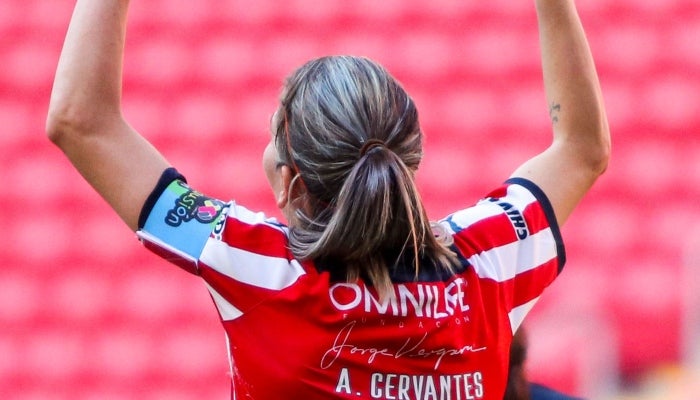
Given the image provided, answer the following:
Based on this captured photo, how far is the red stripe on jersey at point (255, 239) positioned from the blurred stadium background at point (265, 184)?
2.08m

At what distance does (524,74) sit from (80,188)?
1.61 metres

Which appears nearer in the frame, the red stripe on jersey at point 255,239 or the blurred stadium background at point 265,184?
the red stripe on jersey at point 255,239

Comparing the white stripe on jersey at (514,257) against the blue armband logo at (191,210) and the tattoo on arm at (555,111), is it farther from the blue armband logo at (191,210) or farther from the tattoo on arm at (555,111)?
the blue armband logo at (191,210)

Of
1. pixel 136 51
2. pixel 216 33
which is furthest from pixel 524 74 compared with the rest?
pixel 136 51

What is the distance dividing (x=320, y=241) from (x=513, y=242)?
0.20 metres

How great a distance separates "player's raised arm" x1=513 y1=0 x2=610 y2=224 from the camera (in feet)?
3.39

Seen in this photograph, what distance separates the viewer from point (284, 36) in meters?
3.79

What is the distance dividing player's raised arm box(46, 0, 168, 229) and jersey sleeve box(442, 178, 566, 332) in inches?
11.4

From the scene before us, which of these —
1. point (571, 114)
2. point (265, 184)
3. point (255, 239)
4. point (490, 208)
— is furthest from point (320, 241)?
point (265, 184)

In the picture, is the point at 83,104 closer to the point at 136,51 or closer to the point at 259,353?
the point at 259,353

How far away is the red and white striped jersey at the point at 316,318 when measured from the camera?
87 centimetres

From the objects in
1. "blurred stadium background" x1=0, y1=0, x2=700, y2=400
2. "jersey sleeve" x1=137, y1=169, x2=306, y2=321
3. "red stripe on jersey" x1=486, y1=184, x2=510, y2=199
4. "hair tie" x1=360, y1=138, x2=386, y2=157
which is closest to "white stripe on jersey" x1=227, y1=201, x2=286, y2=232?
"jersey sleeve" x1=137, y1=169, x2=306, y2=321

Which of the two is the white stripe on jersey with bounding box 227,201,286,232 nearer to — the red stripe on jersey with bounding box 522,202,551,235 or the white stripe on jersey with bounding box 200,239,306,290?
the white stripe on jersey with bounding box 200,239,306,290
